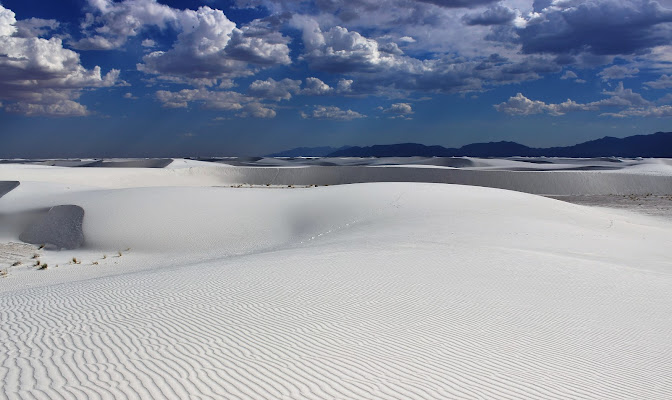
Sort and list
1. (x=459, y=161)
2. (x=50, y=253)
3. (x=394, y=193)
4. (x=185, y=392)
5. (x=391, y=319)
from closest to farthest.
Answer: (x=185, y=392), (x=391, y=319), (x=50, y=253), (x=394, y=193), (x=459, y=161)

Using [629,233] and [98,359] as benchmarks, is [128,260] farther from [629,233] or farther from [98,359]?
[629,233]

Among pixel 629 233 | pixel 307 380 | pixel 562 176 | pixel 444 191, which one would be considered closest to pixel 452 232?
pixel 629 233

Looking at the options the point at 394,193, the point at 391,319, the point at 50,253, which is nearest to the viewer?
the point at 391,319

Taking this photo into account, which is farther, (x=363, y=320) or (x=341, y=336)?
(x=363, y=320)
